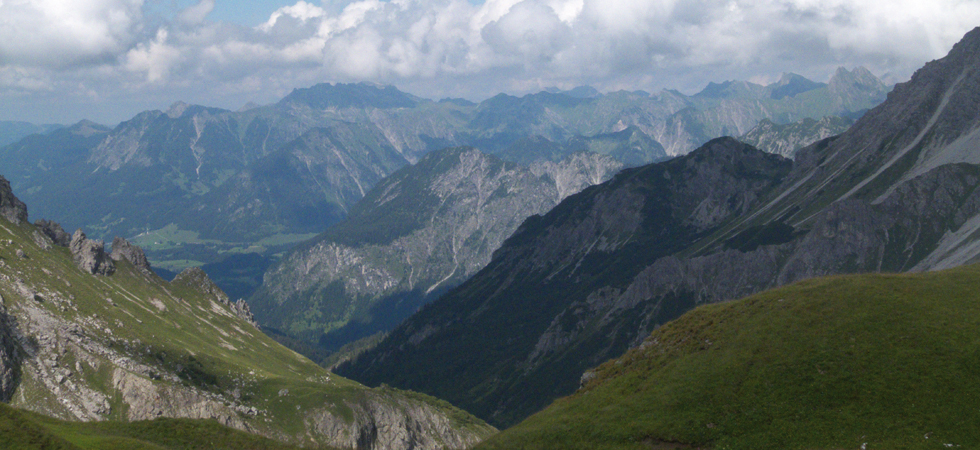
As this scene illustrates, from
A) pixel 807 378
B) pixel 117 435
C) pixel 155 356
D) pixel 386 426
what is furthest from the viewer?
pixel 386 426

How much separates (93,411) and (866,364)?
143069 millimetres

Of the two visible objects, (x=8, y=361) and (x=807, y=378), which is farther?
(x=8, y=361)

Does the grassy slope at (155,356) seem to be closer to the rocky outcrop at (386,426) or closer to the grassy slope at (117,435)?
the rocky outcrop at (386,426)

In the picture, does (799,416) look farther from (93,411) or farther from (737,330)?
(93,411)

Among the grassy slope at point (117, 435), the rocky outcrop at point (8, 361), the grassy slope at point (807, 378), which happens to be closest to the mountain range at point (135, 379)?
the rocky outcrop at point (8, 361)

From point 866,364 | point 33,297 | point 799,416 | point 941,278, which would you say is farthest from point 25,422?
point 33,297

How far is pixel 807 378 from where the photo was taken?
211ft

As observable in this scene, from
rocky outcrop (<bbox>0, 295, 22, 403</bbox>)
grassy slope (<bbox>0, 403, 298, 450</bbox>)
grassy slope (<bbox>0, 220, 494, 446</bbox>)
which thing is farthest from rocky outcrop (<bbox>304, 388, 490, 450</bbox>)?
grassy slope (<bbox>0, 403, 298, 450</bbox>)

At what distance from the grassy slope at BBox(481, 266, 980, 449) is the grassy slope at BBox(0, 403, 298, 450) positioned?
3526cm

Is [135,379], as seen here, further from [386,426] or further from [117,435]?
[117,435]

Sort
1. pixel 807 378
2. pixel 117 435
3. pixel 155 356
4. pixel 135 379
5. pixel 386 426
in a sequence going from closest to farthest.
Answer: pixel 807 378
pixel 117 435
pixel 135 379
pixel 155 356
pixel 386 426

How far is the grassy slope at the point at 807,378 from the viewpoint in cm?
5753

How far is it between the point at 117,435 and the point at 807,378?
254ft

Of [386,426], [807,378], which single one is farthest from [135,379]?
[807,378]
